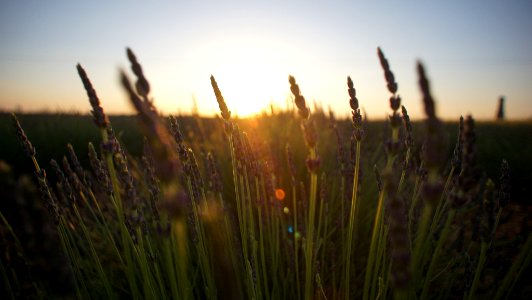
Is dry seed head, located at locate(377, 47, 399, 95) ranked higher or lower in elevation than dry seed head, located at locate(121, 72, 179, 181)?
higher

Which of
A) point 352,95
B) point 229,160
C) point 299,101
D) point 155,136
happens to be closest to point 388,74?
point 352,95

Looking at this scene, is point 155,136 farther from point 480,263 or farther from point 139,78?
point 480,263

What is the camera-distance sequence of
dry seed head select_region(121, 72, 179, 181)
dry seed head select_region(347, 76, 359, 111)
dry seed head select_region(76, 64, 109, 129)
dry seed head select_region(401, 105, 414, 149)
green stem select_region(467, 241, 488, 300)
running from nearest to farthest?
dry seed head select_region(121, 72, 179, 181) < dry seed head select_region(76, 64, 109, 129) < green stem select_region(467, 241, 488, 300) < dry seed head select_region(347, 76, 359, 111) < dry seed head select_region(401, 105, 414, 149)

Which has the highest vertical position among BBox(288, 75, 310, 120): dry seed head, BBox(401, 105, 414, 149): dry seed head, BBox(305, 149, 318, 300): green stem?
BBox(288, 75, 310, 120): dry seed head

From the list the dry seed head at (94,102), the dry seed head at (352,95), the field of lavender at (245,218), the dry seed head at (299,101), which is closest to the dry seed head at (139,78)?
the field of lavender at (245,218)

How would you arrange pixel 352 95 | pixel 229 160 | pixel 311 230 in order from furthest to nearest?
pixel 229 160
pixel 352 95
pixel 311 230

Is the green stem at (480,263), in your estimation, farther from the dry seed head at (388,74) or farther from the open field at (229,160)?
the dry seed head at (388,74)

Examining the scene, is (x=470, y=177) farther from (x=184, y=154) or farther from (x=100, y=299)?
(x=100, y=299)

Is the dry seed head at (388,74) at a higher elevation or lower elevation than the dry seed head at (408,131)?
higher

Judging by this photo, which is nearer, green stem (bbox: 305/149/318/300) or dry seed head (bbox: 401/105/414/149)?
green stem (bbox: 305/149/318/300)

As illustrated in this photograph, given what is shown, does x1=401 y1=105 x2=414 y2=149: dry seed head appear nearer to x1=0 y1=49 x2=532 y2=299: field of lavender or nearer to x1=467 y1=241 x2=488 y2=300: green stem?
x1=0 y1=49 x2=532 y2=299: field of lavender

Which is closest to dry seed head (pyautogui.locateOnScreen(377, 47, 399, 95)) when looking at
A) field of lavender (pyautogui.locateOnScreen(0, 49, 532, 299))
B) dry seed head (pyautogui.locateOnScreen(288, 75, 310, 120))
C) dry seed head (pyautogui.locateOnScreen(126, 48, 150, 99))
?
field of lavender (pyautogui.locateOnScreen(0, 49, 532, 299))

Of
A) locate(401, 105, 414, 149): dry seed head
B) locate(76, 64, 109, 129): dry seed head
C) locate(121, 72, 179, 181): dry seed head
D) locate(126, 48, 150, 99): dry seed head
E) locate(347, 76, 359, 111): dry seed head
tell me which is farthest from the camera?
locate(401, 105, 414, 149): dry seed head

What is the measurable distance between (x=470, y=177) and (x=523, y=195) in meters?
4.29
